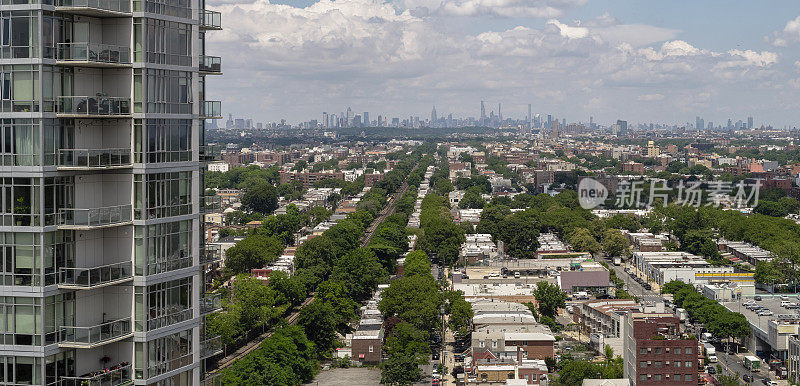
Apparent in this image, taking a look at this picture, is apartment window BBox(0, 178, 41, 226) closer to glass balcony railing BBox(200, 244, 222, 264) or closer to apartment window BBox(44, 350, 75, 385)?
apartment window BBox(44, 350, 75, 385)

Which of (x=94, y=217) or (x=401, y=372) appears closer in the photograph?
(x=94, y=217)

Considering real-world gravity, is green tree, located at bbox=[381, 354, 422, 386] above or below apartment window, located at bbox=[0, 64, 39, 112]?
below

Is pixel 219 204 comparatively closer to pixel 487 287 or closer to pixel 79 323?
pixel 79 323

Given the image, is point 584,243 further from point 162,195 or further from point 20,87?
point 20,87

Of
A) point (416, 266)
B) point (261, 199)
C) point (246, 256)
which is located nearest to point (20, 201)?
point (416, 266)

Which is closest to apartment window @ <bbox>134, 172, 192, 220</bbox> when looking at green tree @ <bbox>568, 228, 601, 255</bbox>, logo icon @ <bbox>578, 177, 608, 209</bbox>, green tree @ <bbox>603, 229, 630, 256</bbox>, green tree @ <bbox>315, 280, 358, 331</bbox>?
green tree @ <bbox>315, 280, 358, 331</bbox>

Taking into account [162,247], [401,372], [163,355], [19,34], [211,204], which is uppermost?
[19,34]
